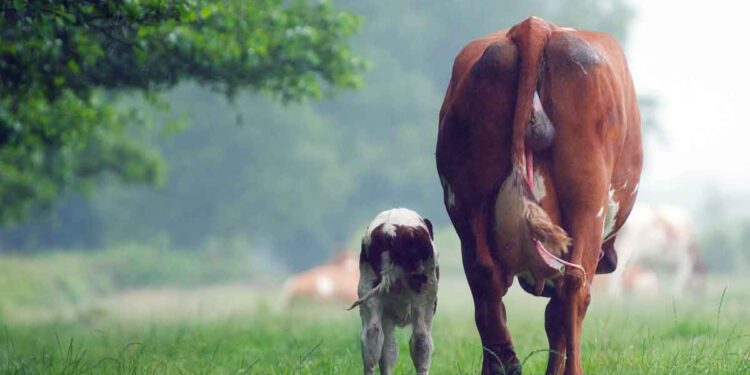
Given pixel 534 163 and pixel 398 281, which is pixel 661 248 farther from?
pixel 534 163

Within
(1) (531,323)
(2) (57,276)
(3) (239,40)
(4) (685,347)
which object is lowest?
(4) (685,347)

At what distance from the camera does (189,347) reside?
8.01 metres

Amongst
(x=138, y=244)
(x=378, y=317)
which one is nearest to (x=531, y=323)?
(x=378, y=317)

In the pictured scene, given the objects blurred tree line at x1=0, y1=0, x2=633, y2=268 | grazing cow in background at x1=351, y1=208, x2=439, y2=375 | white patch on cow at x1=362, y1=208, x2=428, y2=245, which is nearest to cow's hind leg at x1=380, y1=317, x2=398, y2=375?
grazing cow in background at x1=351, y1=208, x2=439, y2=375

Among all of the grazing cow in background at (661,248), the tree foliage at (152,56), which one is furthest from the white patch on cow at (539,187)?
the grazing cow in background at (661,248)

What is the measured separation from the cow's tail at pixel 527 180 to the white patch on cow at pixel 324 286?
15.5m

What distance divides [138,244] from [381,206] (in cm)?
1050

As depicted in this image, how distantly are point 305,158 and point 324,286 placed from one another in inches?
830

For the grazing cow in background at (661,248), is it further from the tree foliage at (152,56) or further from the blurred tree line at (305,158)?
the blurred tree line at (305,158)

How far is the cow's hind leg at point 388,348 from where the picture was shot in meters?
6.19

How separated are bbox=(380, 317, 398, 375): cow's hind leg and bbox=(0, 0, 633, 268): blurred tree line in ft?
108

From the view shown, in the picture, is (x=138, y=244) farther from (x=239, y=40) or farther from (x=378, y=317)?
(x=378, y=317)

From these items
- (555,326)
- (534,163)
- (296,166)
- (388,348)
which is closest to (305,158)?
(296,166)

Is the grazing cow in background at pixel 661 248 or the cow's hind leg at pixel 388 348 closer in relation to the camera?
the cow's hind leg at pixel 388 348
